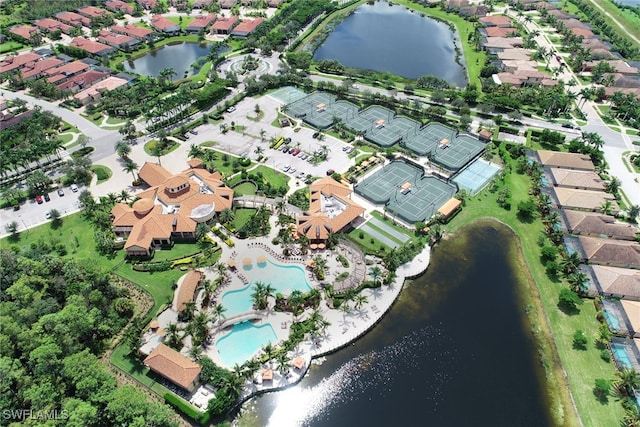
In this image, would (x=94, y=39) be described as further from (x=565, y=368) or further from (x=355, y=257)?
(x=565, y=368)

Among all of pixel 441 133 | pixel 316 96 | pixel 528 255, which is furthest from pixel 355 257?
pixel 316 96

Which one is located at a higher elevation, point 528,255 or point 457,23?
point 457,23

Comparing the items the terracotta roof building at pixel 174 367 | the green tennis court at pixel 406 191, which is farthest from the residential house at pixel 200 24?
the terracotta roof building at pixel 174 367

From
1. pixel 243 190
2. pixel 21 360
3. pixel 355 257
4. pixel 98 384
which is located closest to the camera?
pixel 98 384

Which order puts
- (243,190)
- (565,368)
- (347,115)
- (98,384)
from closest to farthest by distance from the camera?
(98,384) < (565,368) < (243,190) < (347,115)

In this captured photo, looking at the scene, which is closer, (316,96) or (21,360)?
(21,360)
